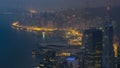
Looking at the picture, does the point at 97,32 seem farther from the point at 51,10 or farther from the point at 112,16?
the point at 51,10

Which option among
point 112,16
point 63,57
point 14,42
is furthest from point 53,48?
point 14,42

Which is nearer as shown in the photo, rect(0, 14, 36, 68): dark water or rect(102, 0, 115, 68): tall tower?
rect(102, 0, 115, 68): tall tower

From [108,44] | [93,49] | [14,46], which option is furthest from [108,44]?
[14,46]

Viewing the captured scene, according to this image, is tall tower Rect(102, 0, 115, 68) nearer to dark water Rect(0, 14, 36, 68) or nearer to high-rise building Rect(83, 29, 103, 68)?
high-rise building Rect(83, 29, 103, 68)

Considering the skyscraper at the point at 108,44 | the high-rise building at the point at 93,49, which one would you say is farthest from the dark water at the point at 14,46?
the skyscraper at the point at 108,44

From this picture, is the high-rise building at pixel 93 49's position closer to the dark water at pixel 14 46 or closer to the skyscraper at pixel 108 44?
the skyscraper at pixel 108 44

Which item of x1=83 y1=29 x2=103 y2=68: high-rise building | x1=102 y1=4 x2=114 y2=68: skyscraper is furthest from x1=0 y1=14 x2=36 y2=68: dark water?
x1=102 y1=4 x2=114 y2=68: skyscraper

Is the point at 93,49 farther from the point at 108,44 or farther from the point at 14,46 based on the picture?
the point at 14,46
